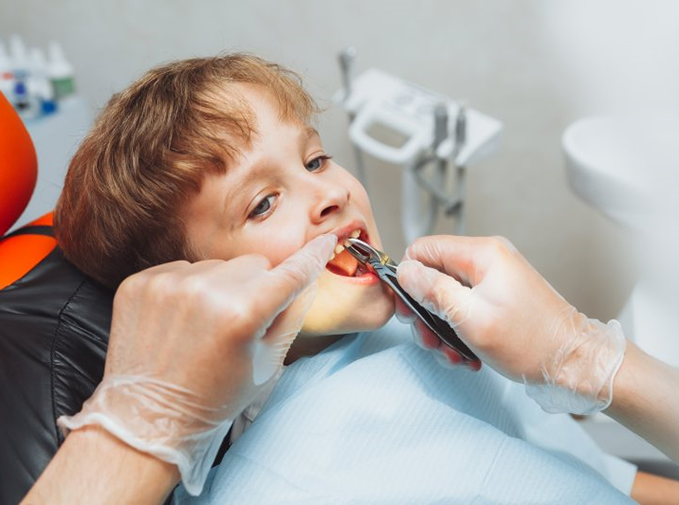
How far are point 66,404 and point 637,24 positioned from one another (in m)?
1.61

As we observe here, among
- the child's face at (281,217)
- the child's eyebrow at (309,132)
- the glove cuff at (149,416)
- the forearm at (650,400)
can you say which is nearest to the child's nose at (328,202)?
the child's face at (281,217)

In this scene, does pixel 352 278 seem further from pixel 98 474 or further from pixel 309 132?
pixel 98 474

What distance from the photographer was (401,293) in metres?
0.98

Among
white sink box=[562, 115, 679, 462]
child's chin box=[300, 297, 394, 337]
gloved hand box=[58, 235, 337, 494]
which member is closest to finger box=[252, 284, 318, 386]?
gloved hand box=[58, 235, 337, 494]

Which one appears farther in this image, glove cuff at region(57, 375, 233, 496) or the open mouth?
the open mouth

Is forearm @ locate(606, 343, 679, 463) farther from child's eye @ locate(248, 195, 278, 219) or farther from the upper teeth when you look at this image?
child's eye @ locate(248, 195, 278, 219)

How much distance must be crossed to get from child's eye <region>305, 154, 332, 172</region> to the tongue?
146mm

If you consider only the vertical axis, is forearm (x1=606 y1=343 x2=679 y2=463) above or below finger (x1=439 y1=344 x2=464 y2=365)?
above

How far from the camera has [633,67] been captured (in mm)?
1736

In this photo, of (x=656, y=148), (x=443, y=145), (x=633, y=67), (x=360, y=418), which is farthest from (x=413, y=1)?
(x=360, y=418)

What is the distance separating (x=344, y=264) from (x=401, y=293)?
0.12 meters

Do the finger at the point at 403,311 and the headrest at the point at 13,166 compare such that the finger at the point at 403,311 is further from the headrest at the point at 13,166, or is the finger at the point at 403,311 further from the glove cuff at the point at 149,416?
the headrest at the point at 13,166

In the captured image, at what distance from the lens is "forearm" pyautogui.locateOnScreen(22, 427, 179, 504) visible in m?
0.71

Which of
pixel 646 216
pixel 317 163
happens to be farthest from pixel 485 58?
pixel 317 163
